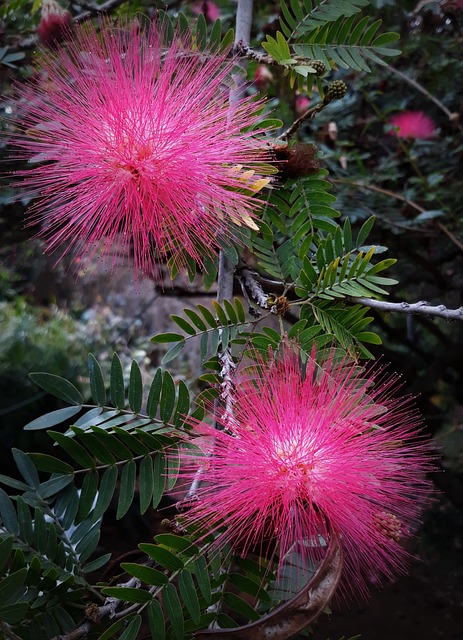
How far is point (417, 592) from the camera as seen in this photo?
A: 289 cm

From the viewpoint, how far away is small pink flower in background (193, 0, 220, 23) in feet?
6.91

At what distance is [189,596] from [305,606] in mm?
175

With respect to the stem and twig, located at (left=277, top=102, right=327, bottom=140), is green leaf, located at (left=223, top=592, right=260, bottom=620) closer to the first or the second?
the stem

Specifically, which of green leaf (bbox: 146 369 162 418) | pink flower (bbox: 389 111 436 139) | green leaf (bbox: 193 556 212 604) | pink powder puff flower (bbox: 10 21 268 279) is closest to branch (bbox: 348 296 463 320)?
pink powder puff flower (bbox: 10 21 268 279)

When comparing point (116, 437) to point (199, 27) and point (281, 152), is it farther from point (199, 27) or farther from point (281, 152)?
point (199, 27)

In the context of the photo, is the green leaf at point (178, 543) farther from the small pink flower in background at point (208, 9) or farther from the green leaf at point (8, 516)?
the small pink flower in background at point (208, 9)

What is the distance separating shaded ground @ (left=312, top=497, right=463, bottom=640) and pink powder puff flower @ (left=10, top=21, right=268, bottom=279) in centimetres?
213

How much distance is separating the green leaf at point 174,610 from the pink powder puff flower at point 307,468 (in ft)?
0.31

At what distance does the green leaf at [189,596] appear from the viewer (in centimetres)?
82

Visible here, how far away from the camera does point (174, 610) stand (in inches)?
32.5

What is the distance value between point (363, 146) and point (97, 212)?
1.88 meters

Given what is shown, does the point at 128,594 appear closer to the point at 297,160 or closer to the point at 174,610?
the point at 174,610

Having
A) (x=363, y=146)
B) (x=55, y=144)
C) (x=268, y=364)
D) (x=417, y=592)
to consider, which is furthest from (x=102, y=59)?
(x=417, y=592)

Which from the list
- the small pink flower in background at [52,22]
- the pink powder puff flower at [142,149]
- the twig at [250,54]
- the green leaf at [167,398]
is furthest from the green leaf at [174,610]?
the small pink flower in background at [52,22]
